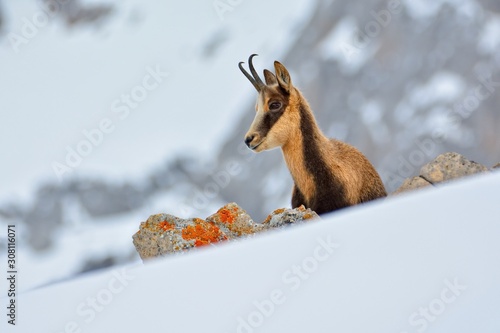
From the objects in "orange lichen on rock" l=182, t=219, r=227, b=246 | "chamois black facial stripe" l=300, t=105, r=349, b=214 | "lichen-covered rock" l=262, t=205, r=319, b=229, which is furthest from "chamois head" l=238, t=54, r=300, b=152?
"orange lichen on rock" l=182, t=219, r=227, b=246

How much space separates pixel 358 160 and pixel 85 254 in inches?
3640

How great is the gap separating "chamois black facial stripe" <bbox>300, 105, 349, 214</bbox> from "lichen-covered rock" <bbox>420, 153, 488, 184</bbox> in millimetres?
1149

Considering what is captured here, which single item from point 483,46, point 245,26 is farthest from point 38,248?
point 483,46

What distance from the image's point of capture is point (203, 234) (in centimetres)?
868

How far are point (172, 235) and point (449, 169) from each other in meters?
3.59

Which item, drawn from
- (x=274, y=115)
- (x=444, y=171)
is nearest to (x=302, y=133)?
(x=274, y=115)

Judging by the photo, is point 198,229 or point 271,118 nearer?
point 198,229

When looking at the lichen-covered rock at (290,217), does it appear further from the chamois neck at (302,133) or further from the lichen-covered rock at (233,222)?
the chamois neck at (302,133)

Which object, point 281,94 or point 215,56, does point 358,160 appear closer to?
point 281,94

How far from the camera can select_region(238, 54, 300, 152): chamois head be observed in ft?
33.2

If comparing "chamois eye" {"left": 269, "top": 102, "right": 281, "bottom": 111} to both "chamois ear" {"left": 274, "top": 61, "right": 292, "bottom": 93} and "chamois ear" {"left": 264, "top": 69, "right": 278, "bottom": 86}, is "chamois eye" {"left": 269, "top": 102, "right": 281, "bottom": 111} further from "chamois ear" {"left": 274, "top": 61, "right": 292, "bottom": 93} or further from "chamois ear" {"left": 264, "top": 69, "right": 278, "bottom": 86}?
"chamois ear" {"left": 264, "top": 69, "right": 278, "bottom": 86}

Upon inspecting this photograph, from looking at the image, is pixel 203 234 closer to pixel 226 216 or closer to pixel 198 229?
pixel 198 229

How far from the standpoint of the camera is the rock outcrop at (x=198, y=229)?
8586 mm

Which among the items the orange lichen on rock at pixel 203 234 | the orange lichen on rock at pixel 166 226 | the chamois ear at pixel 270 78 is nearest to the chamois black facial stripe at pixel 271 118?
the chamois ear at pixel 270 78
